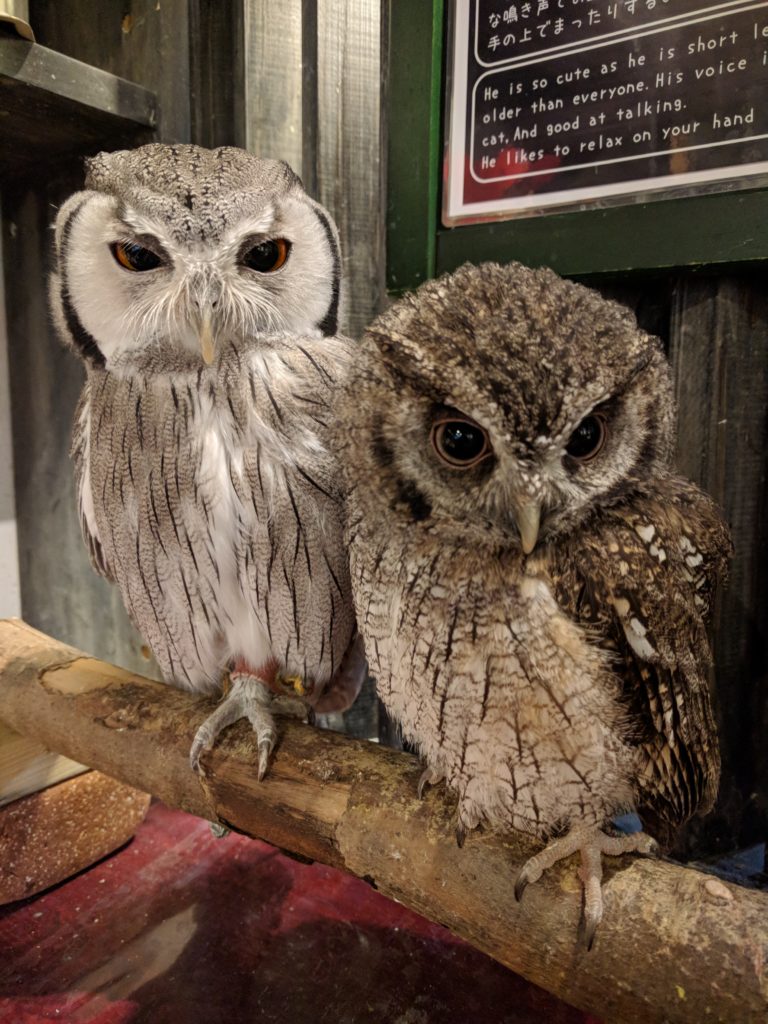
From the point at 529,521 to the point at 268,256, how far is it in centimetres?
63

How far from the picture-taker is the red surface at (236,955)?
1.16 m

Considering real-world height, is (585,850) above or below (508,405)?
below

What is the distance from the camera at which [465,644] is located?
84 cm

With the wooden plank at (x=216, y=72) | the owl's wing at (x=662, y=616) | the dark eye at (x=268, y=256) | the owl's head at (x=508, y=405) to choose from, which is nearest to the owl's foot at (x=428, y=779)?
the owl's wing at (x=662, y=616)

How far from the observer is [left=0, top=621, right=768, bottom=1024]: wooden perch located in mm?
731

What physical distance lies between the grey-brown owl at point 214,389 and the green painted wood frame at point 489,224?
1.16 feet

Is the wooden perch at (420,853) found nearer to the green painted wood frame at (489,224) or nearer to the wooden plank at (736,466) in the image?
the wooden plank at (736,466)

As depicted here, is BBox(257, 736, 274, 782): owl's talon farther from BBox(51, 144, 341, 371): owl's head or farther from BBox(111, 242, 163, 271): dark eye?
BBox(111, 242, 163, 271): dark eye

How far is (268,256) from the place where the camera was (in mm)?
1044

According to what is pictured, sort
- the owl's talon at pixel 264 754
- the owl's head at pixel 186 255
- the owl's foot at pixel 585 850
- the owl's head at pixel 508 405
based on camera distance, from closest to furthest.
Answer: the owl's head at pixel 508 405 < the owl's foot at pixel 585 850 < the owl's head at pixel 186 255 < the owl's talon at pixel 264 754

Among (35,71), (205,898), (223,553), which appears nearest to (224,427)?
(223,553)

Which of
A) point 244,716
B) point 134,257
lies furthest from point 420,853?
point 134,257

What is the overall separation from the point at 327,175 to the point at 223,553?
41.9 inches

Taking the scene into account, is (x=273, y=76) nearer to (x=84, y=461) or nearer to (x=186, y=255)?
(x=186, y=255)
